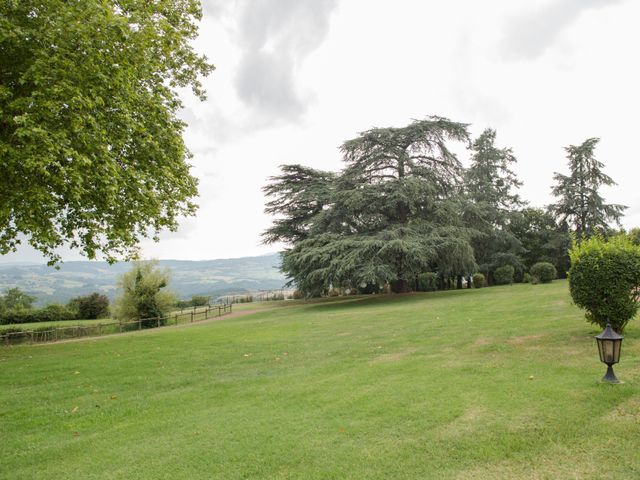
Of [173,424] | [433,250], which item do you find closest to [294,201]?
[433,250]

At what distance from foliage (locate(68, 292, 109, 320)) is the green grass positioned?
31.8 m

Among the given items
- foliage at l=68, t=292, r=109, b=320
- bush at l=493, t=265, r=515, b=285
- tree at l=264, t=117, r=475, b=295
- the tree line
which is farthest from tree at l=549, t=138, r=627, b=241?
foliage at l=68, t=292, r=109, b=320

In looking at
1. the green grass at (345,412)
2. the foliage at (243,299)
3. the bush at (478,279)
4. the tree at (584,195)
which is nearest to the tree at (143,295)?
the foliage at (243,299)

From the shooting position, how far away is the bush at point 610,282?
820 cm

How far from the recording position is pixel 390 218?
29203mm

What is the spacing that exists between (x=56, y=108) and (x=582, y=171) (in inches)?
1689

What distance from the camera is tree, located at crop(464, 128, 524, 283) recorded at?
36188 millimetres

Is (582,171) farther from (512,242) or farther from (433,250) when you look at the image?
(433,250)

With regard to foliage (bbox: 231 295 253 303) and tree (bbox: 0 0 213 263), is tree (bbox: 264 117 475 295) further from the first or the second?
foliage (bbox: 231 295 253 303)

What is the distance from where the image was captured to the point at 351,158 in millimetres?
29453

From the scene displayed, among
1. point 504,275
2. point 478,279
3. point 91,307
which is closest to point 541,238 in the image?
point 504,275

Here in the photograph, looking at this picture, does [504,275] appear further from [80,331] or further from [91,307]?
[91,307]

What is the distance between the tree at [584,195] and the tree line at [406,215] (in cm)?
9

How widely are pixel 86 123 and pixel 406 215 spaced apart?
22590 millimetres
